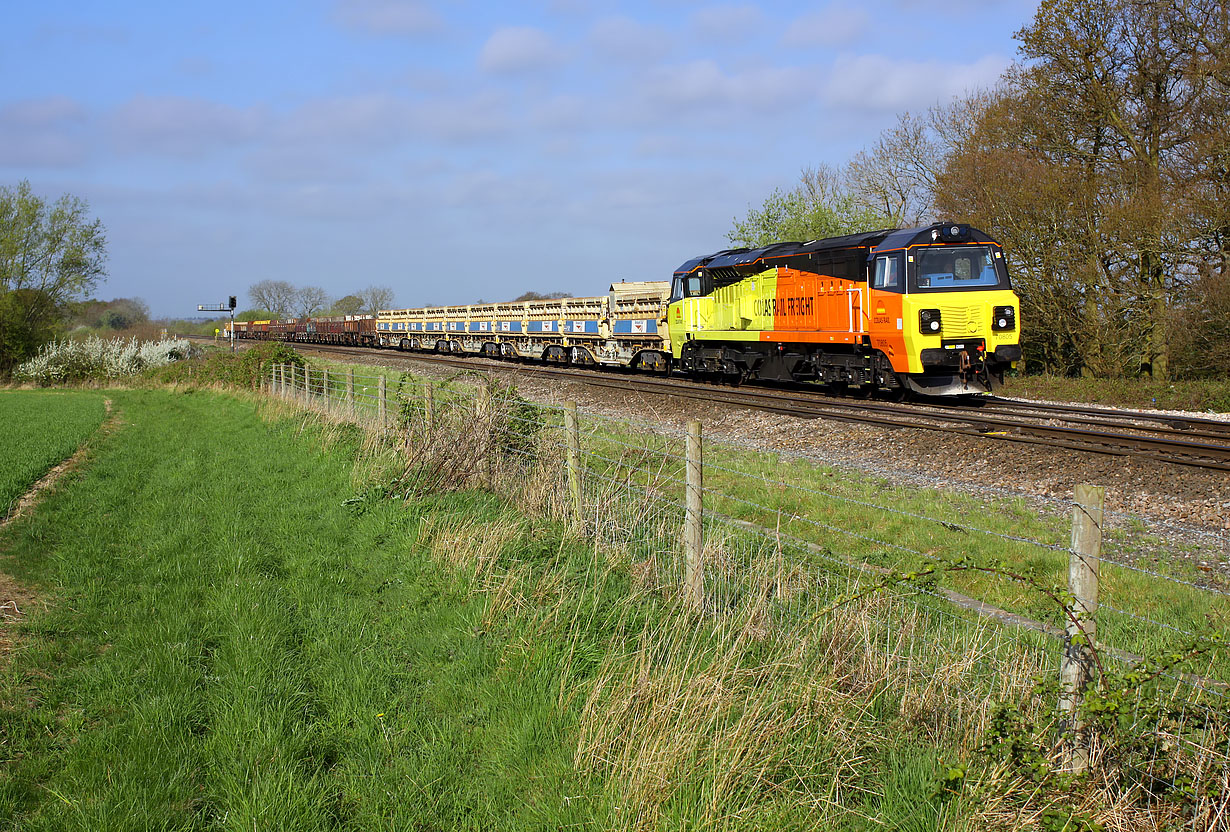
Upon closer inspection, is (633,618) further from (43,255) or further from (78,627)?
(43,255)

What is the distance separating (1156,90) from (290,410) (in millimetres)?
26508

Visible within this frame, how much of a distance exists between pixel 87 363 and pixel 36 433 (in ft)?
84.6

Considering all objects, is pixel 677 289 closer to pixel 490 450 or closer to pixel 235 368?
pixel 490 450

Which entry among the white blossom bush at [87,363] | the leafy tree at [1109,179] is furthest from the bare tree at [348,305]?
the leafy tree at [1109,179]

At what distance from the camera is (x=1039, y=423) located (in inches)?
534

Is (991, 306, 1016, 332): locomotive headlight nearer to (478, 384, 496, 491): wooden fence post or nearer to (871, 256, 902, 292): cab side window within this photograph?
(871, 256, 902, 292): cab side window

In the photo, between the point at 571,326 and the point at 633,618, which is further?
the point at 571,326

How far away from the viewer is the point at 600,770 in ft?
13.1

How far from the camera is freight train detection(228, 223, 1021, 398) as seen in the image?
1568 cm

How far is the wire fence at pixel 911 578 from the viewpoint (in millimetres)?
3379

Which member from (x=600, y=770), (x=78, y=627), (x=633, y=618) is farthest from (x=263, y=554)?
(x=600, y=770)

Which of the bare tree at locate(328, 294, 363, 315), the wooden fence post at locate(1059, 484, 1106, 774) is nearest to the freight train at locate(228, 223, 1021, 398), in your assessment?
the wooden fence post at locate(1059, 484, 1106, 774)

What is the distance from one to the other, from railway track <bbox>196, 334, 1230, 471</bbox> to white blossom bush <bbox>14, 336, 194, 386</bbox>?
33.0 meters

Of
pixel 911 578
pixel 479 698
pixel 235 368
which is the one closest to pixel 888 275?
pixel 911 578
